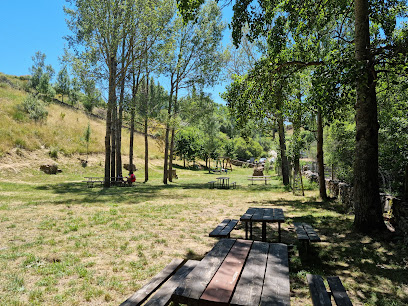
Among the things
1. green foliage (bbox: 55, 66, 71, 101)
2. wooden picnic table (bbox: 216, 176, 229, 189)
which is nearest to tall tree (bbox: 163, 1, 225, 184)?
wooden picnic table (bbox: 216, 176, 229, 189)

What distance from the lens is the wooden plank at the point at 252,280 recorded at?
5.93 ft

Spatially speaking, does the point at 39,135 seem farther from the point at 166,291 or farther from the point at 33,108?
the point at 166,291

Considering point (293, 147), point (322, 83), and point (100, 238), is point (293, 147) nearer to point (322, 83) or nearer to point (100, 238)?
point (322, 83)

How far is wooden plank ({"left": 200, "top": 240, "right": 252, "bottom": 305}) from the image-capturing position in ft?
6.02

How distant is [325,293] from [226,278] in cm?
108

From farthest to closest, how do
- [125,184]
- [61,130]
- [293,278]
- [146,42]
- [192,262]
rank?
[61,130], [125,184], [146,42], [293,278], [192,262]

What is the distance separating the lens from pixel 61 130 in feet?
98.4

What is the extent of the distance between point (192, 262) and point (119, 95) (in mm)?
16655

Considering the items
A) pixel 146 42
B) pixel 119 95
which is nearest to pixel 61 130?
pixel 119 95

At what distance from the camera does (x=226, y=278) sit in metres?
2.13

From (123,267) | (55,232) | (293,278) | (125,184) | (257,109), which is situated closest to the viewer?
(293,278)

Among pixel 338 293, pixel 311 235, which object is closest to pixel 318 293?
pixel 338 293

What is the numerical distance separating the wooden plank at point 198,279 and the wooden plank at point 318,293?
893 mm

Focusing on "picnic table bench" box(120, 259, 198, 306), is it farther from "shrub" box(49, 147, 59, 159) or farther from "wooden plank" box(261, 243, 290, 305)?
"shrub" box(49, 147, 59, 159)
